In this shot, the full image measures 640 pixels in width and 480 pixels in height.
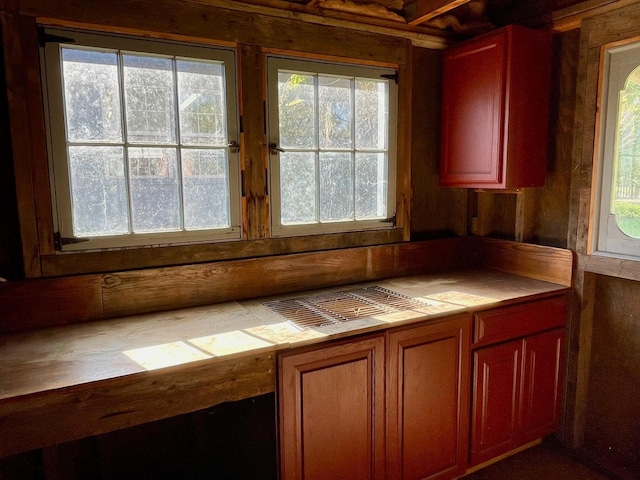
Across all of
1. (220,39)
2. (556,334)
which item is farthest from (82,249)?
(556,334)

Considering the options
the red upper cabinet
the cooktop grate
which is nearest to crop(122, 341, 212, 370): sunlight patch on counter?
the cooktop grate

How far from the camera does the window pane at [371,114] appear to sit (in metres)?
2.33

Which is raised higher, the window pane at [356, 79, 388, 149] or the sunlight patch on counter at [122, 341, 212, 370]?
the window pane at [356, 79, 388, 149]

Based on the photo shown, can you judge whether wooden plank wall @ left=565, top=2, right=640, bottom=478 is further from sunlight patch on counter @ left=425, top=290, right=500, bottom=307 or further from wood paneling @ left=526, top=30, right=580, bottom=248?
sunlight patch on counter @ left=425, top=290, right=500, bottom=307

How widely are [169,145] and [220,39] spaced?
0.51 meters

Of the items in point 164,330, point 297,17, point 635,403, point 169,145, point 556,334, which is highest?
point 297,17

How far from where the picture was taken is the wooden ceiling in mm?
2105

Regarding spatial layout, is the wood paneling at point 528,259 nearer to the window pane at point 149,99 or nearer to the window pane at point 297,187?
the window pane at point 297,187

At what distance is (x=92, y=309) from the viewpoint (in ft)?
5.91

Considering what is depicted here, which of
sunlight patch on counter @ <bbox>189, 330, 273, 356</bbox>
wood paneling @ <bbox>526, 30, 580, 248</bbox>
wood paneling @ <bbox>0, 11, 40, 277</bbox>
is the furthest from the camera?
wood paneling @ <bbox>526, 30, 580, 248</bbox>

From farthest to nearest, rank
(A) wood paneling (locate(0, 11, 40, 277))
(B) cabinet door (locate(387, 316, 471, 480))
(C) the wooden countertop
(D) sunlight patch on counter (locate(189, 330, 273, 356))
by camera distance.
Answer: (B) cabinet door (locate(387, 316, 471, 480)) → (A) wood paneling (locate(0, 11, 40, 277)) → (D) sunlight patch on counter (locate(189, 330, 273, 356)) → (C) the wooden countertop

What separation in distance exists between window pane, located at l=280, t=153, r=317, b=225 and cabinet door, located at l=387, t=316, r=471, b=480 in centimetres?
78

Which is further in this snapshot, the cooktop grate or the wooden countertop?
the cooktop grate

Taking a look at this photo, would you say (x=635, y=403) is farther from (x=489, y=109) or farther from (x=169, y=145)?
(x=169, y=145)
